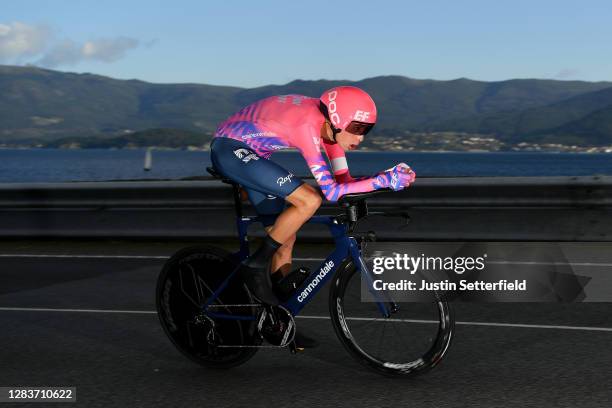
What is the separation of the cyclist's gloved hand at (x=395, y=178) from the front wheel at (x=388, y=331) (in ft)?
1.76

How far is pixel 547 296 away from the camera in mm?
8039

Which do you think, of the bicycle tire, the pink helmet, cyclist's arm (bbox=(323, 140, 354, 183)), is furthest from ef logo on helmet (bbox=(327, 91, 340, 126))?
the bicycle tire

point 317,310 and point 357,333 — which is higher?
point 357,333

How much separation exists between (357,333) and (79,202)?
8299mm

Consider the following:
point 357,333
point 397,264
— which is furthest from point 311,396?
point 397,264

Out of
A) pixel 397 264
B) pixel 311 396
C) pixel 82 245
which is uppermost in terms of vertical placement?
pixel 397 264

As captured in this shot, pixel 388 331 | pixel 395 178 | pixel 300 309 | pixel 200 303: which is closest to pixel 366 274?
pixel 388 331

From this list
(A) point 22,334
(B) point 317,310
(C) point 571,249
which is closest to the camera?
(A) point 22,334

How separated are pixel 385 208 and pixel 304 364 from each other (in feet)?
20.5

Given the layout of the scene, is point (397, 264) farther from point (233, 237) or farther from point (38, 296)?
point (233, 237)

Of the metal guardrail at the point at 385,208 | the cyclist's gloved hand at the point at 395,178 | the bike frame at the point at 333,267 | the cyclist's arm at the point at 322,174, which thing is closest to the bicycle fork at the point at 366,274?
the bike frame at the point at 333,267

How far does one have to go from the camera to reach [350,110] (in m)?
4.98

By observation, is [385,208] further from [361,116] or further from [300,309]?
[361,116]

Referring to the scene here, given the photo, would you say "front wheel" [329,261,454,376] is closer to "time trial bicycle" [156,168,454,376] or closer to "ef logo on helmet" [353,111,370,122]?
"time trial bicycle" [156,168,454,376]
